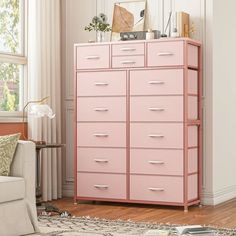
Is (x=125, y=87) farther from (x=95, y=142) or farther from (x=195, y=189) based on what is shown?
(x=195, y=189)

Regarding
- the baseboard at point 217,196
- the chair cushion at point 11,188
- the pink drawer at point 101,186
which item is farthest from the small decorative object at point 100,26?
the chair cushion at point 11,188

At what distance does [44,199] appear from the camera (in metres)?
6.44

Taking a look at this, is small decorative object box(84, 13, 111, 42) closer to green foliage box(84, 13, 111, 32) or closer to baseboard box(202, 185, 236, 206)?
green foliage box(84, 13, 111, 32)

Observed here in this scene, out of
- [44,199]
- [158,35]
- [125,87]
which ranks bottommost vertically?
[44,199]

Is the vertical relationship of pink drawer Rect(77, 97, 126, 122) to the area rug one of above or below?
above

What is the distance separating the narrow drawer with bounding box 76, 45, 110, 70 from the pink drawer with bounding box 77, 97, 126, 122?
331 millimetres


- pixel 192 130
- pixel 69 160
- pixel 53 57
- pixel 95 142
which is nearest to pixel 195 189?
pixel 192 130

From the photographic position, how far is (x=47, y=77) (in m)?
6.57

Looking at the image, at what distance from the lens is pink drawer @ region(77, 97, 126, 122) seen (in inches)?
242

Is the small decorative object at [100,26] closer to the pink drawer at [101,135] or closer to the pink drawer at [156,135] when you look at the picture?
the pink drawer at [101,135]

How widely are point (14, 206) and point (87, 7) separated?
2.99 meters

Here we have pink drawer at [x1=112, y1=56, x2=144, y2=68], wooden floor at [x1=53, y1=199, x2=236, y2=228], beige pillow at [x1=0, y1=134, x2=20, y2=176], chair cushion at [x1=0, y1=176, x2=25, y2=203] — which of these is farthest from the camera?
pink drawer at [x1=112, y1=56, x2=144, y2=68]

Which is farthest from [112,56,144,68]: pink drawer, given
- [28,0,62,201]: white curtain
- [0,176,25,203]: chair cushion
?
[0,176,25,203]: chair cushion

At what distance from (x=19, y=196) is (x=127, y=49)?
214 centimetres
